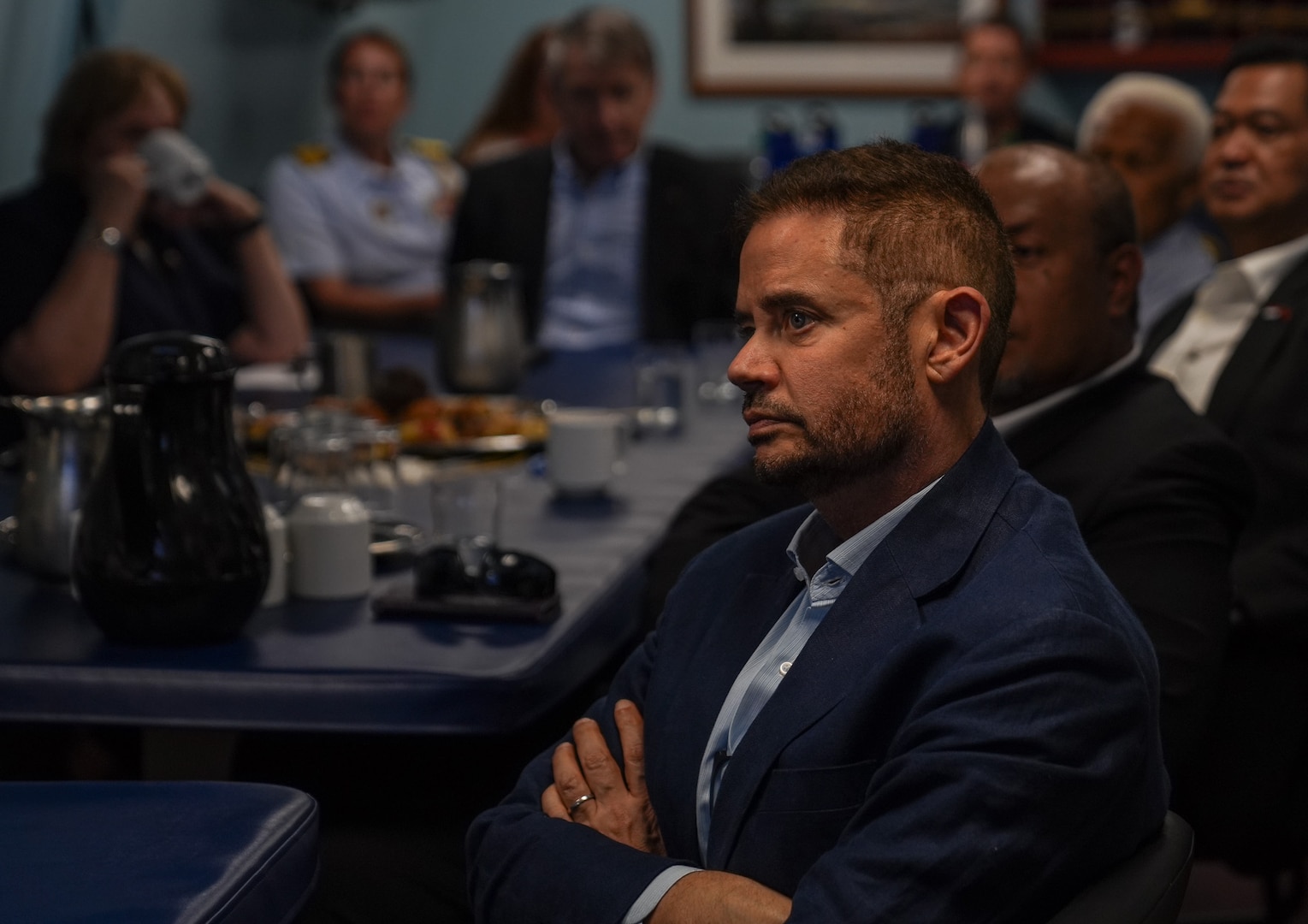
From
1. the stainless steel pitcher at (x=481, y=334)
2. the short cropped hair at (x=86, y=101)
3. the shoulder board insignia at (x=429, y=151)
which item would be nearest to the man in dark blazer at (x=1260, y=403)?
the stainless steel pitcher at (x=481, y=334)

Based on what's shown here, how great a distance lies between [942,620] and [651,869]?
0.26 meters

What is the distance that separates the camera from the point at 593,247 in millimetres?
3842

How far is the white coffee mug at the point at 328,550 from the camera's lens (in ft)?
5.27

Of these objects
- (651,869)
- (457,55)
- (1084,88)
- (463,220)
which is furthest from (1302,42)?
(457,55)

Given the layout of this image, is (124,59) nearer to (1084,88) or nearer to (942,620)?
(942,620)

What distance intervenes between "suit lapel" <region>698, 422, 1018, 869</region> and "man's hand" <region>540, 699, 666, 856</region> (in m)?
0.12

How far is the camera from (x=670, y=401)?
8.66 ft

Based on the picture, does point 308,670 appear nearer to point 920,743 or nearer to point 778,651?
point 778,651

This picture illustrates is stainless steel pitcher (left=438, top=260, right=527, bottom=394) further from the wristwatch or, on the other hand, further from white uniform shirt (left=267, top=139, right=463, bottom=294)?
white uniform shirt (left=267, top=139, right=463, bottom=294)

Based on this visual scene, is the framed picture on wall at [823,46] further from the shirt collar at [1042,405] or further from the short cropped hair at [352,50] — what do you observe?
the shirt collar at [1042,405]

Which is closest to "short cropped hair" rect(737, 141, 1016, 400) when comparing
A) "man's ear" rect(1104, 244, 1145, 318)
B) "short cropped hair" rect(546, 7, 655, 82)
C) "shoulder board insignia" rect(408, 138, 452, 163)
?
"man's ear" rect(1104, 244, 1145, 318)

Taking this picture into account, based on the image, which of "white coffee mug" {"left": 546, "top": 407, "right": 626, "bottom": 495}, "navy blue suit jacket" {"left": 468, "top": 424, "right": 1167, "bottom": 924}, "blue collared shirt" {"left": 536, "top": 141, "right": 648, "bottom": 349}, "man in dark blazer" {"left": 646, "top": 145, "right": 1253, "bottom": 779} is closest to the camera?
"navy blue suit jacket" {"left": 468, "top": 424, "right": 1167, "bottom": 924}

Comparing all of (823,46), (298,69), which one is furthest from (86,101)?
(823,46)

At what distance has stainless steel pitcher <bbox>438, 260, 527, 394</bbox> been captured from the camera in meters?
2.88
